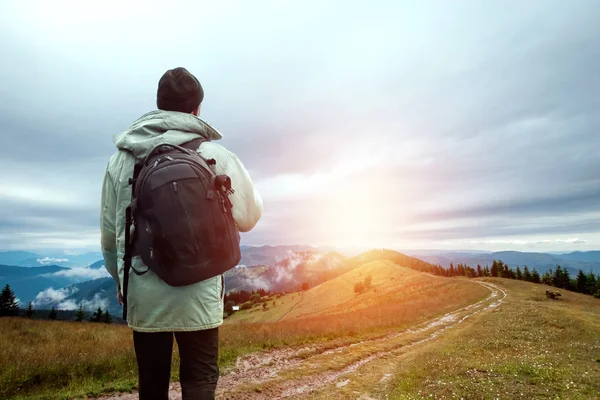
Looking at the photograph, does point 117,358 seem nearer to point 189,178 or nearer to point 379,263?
point 189,178

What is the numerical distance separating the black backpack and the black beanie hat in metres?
0.86

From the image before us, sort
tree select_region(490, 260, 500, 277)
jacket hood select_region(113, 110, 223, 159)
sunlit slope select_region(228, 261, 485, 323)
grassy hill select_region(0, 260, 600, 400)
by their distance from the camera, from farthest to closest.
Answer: tree select_region(490, 260, 500, 277) → sunlit slope select_region(228, 261, 485, 323) → grassy hill select_region(0, 260, 600, 400) → jacket hood select_region(113, 110, 223, 159)

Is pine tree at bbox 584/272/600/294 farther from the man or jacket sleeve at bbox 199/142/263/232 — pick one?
the man

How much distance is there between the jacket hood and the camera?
3174 mm

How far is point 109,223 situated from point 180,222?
1.14 meters

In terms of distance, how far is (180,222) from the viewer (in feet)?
8.98

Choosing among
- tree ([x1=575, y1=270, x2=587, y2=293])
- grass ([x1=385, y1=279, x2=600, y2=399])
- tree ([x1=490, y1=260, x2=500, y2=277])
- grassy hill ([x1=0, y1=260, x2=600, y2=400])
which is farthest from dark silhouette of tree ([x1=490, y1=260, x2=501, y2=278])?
grass ([x1=385, y1=279, x2=600, y2=399])

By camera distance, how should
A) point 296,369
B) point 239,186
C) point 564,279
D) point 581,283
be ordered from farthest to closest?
point 564,279 → point 581,283 → point 296,369 → point 239,186

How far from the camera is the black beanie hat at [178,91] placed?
3521 mm

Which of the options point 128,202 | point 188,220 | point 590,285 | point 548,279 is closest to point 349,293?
point 548,279

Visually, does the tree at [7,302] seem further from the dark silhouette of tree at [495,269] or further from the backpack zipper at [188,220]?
the dark silhouette of tree at [495,269]

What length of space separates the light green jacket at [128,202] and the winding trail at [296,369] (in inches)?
233

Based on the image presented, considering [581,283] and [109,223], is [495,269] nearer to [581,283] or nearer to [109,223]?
[581,283]

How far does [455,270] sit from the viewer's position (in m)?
127
